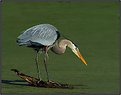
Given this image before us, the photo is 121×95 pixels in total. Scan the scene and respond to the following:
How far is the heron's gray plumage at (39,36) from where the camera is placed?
280 inches

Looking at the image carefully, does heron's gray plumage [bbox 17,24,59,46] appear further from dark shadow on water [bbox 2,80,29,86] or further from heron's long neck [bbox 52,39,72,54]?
dark shadow on water [bbox 2,80,29,86]

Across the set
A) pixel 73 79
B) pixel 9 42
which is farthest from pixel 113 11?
pixel 73 79

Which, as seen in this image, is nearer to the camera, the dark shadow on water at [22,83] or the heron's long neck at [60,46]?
the dark shadow on water at [22,83]

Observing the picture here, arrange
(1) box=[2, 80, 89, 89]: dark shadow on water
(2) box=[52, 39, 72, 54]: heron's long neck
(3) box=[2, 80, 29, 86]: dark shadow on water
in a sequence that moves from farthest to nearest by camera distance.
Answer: (2) box=[52, 39, 72, 54]: heron's long neck
(3) box=[2, 80, 29, 86]: dark shadow on water
(1) box=[2, 80, 89, 89]: dark shadow on water

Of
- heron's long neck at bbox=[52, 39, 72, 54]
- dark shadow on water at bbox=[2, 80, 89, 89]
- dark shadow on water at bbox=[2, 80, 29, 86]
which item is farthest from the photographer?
heron's long neck at bbox=[52, 39, 72, 54]

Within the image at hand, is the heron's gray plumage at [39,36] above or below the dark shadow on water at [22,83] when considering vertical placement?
above

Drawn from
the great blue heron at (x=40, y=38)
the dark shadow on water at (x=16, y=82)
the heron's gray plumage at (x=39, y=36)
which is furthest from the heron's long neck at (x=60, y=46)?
the dark shadow on water at (x=16, y=82)

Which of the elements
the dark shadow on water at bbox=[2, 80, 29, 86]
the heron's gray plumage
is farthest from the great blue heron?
the dark shadow on water at bbox=[2, 80, 29, 86]

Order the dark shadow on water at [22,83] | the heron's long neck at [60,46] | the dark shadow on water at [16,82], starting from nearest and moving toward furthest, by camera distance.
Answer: the dark shadow on water at [22,83]
the dark shadow on water at [16,82]
the heron's long neck at [60,46]

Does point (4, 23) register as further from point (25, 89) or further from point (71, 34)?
point (25, 89)

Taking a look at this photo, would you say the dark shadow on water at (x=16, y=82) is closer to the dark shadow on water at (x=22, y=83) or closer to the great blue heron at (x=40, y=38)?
the dark shadow on water at (x=22, y=83)

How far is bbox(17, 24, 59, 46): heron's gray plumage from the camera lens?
7.11 metres

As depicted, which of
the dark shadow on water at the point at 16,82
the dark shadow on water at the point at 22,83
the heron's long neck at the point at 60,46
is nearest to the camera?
the dark shadow on water at the point at 22,83

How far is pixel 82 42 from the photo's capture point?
10.3 meters
